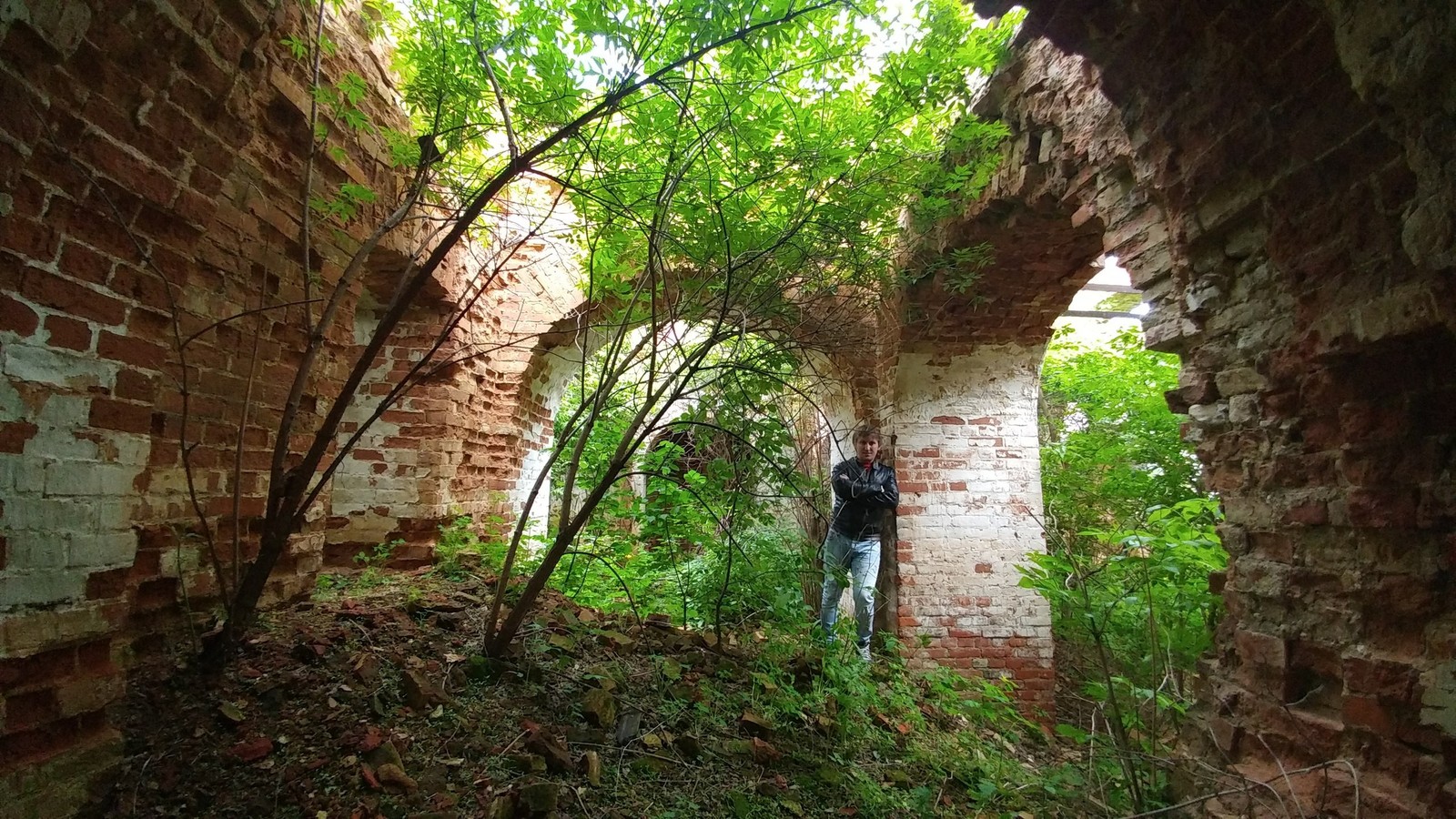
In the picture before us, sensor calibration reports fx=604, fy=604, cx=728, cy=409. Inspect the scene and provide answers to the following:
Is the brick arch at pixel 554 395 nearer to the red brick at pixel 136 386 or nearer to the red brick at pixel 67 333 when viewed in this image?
the red brick at pixel 136 386

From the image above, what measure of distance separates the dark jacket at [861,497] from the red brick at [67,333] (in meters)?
3.89

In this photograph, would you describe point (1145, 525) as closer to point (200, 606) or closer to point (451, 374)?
point (200, 606)

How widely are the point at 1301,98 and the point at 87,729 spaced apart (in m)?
3.96

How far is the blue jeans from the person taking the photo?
4.34 metres

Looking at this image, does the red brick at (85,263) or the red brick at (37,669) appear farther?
the red brick at (85,263)

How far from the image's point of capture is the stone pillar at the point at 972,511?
5.65 meters

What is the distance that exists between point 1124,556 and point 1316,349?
1227mm

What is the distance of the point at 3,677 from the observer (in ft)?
4.86

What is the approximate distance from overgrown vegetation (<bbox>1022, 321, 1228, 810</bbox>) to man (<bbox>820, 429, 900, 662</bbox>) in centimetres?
120

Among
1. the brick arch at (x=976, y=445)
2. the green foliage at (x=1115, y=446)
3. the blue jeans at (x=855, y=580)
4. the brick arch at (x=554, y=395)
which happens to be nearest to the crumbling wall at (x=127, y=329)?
the brick arch at (x=554, y=395)

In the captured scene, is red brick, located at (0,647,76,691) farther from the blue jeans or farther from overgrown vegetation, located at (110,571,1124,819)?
the blue jeans

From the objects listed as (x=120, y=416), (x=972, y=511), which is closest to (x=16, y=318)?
(x=120, y=416)

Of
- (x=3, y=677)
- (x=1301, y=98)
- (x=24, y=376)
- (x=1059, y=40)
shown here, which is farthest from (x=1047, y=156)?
(x=3, y=677)

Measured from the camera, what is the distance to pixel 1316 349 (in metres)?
1.87
